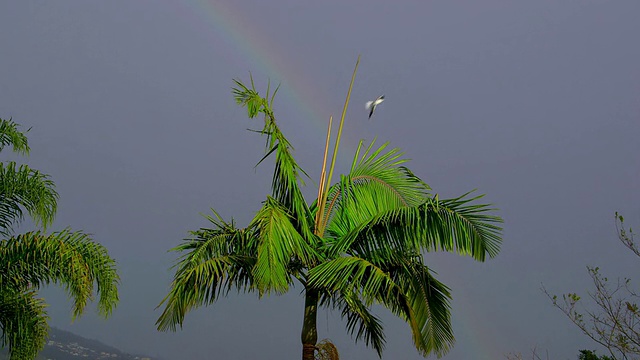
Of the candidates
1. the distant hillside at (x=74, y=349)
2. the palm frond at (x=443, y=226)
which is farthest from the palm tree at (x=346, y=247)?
the distant hillside at (x=74, y=349)

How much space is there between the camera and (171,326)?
9883 millimetres

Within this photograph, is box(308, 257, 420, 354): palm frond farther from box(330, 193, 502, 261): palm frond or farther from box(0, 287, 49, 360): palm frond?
box(0, 287, 49, 360): palm frond

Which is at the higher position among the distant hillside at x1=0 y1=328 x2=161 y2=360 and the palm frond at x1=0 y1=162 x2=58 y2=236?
the distant hillside at x1=0 y1=328 x2=161 y2=360

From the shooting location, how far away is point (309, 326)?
1021cm

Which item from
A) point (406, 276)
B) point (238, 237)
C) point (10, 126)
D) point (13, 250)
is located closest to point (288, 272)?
point (238, 237)

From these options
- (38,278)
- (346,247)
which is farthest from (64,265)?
(346,247)

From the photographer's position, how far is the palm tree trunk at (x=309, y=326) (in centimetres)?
1009

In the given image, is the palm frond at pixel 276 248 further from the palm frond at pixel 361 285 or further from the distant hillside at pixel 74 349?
the distant hillside at pixel 74 349

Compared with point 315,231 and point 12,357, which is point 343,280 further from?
point 12,357

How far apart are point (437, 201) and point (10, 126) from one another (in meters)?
8.20

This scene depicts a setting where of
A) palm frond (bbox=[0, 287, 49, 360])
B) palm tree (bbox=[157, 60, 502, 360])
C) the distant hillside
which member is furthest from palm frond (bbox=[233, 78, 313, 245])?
the distant hillside

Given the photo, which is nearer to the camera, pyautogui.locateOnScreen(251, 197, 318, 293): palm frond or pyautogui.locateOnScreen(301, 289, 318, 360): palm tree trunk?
pyautogui.locateOnScreen(251, 197, 318, 293): palm frond

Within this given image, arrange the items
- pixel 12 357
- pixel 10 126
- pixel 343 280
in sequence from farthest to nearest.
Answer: pixel 10 126 → pixel 12 357 → pixel 343 280

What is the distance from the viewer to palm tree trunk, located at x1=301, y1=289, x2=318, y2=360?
33.1ft
